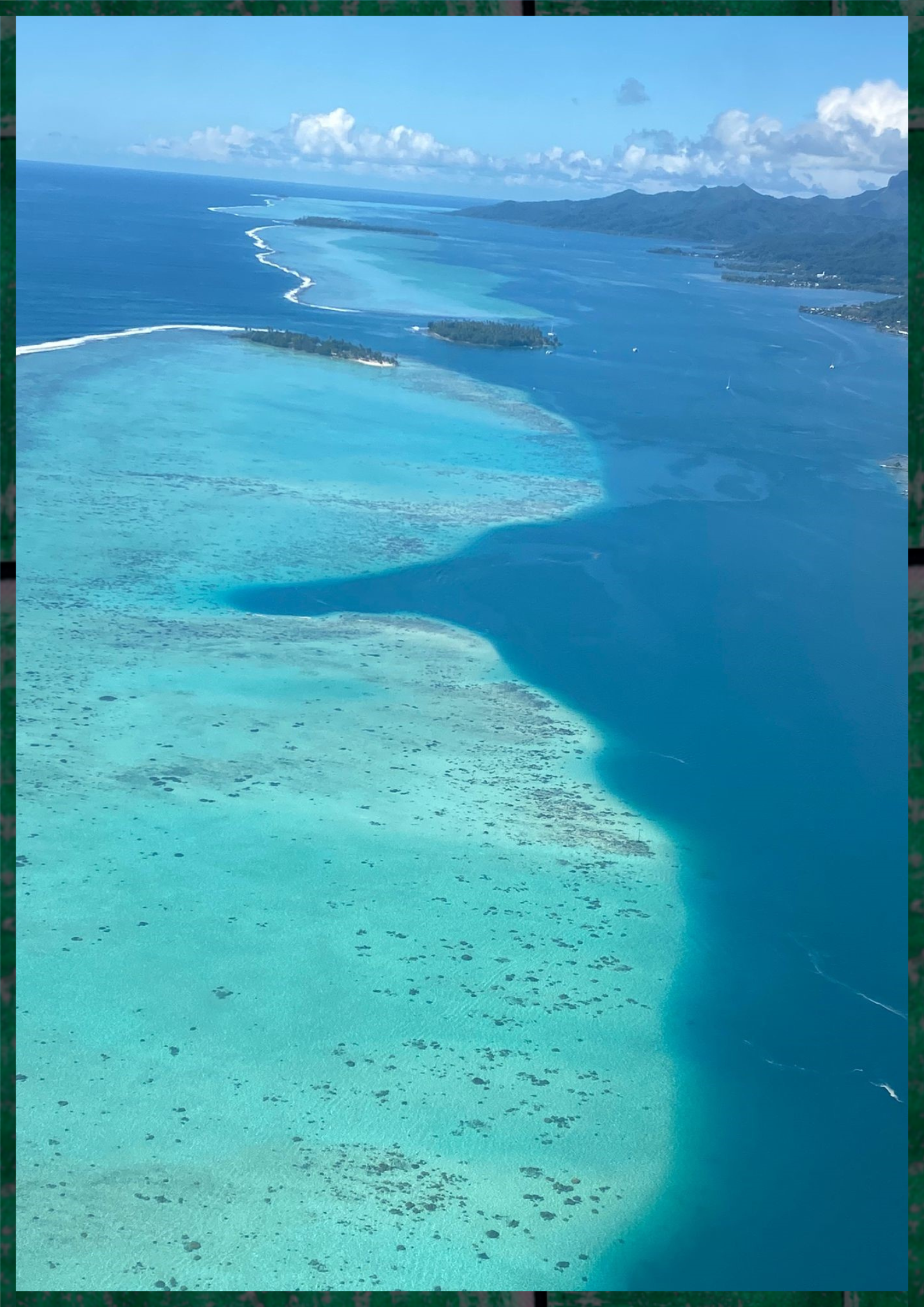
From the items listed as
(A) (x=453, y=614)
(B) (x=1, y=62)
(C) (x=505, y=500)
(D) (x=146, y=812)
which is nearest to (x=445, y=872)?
(D) (x=146, y=812)

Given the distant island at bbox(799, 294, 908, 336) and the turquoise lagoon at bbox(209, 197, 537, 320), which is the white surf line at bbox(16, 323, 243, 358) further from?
the distant island at bbox(799, 294, 908, 336)

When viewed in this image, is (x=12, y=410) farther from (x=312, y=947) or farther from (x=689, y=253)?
(x=689, y=253)

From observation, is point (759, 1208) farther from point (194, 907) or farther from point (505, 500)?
point (505, 500)

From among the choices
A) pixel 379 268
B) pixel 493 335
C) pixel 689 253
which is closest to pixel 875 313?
pixel 493 335

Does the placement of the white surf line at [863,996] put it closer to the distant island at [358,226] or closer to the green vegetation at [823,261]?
the green vegetation at [823,261]

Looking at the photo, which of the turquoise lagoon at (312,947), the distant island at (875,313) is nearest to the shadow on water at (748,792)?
the turquoise lagoon at (312,947)

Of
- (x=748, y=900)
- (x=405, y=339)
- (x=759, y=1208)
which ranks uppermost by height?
(x=405, y=339)
